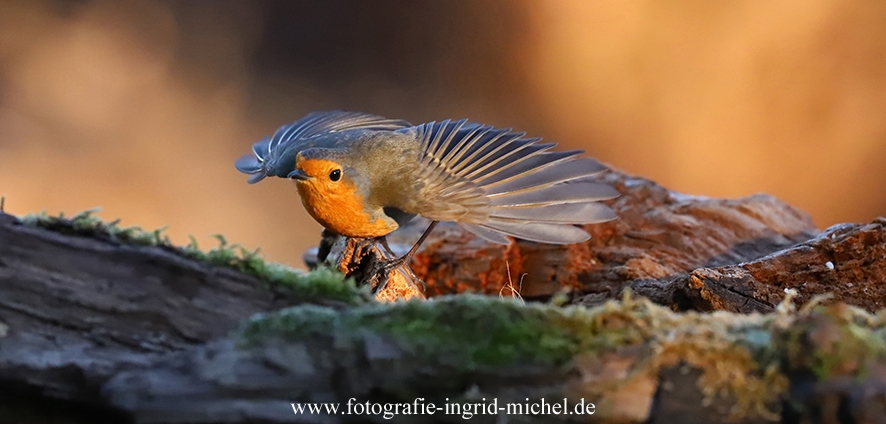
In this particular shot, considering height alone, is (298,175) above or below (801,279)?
above

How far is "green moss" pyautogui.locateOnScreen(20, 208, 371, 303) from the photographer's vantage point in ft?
3.77

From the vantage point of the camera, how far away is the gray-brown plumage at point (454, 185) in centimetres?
188

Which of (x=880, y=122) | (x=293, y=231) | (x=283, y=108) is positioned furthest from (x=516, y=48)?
(x=880, y=122)

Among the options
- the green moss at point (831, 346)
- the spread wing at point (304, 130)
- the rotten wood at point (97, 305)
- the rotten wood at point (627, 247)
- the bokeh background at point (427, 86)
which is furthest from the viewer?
the bokeh background at point (427, 86)

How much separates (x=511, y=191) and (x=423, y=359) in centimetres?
102

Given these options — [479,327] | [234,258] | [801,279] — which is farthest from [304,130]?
[801,279]

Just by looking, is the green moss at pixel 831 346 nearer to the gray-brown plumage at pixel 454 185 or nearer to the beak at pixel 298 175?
the gray-brown plumage at pixel 454 185

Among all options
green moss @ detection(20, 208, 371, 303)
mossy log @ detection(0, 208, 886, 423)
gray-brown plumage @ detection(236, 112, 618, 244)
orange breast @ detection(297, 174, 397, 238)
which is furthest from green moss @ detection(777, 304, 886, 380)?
orange breast @ detection(297, 174, 397, 238)

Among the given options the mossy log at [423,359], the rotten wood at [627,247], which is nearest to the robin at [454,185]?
the rotten wood at [627,247]

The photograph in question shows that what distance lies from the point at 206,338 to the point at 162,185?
2.30m

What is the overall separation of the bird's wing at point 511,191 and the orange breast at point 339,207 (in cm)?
19

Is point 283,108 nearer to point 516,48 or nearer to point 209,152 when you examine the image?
point 209,152

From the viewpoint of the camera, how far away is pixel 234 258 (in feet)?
3.85

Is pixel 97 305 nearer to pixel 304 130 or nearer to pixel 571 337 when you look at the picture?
pixel 571 337
